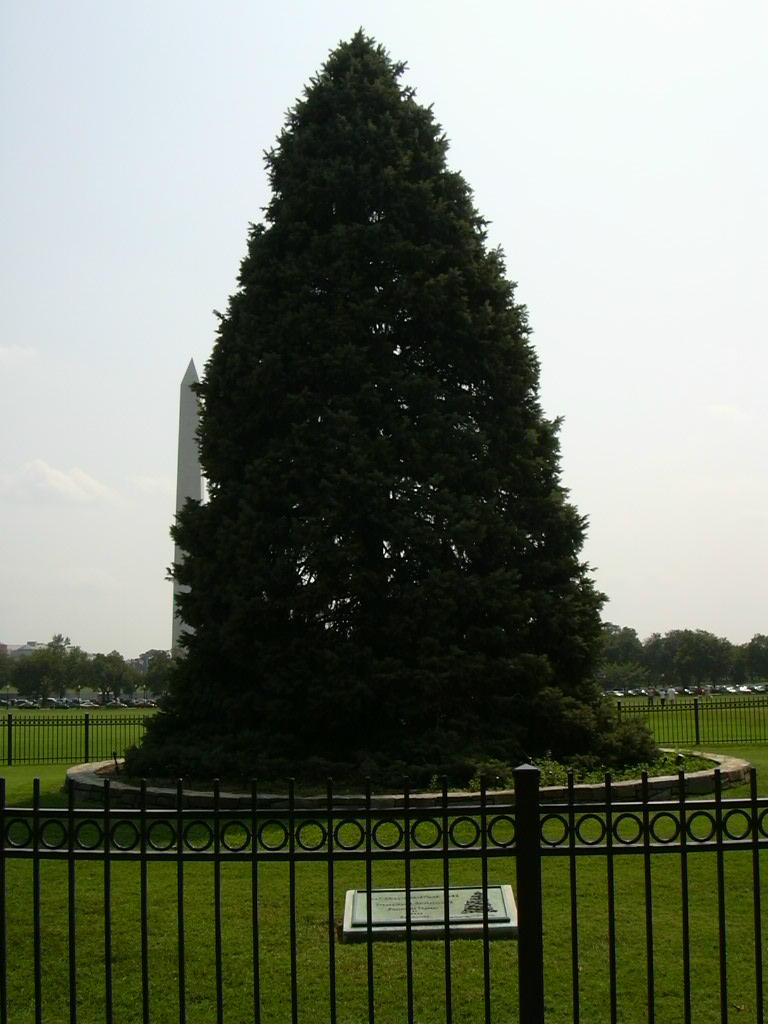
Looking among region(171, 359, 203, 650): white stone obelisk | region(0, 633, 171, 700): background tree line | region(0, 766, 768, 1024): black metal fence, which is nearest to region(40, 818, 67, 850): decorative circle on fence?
region(0, 766, 768, 1024): black metal fence

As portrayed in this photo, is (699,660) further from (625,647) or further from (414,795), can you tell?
(414,795)

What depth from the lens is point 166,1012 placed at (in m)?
6.29

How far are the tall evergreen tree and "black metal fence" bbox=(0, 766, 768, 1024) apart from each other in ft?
16.9

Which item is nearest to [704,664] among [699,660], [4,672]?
[699,660]

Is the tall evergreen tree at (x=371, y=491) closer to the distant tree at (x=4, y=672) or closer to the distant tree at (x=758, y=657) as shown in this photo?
the distant tree at (x=758, y=657)

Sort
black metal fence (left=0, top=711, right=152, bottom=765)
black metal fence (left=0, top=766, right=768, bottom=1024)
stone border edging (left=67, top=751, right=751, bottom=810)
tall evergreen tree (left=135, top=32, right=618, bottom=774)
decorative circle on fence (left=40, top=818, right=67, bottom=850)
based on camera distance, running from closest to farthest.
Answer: black metal fence (left=0, top=766, right=768, bottom=1024) < decorative circle on fence (left=40, top=818, right=67, bottom=850) < stone border edging (left=67, top=751, right=751, bottom=810) < tall evergreen tree (left=135, top=32, right=618, bottom=774) < black metal fence (left=0, top=711, right=152, bottom=765)

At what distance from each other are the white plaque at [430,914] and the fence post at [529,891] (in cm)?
184

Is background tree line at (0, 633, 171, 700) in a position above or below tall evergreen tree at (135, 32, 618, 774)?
below

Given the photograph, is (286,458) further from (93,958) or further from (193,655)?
(93,958)

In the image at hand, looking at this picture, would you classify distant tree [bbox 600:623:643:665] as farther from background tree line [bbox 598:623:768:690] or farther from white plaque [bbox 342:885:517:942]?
white plaque [bbox 342:885:517:942]

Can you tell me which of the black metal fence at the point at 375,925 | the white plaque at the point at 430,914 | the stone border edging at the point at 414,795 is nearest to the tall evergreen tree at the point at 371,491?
the stone border edging at the point at 414,795

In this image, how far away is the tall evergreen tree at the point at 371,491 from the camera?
15.0 meters

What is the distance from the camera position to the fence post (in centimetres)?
506

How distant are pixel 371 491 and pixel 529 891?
10292mm
